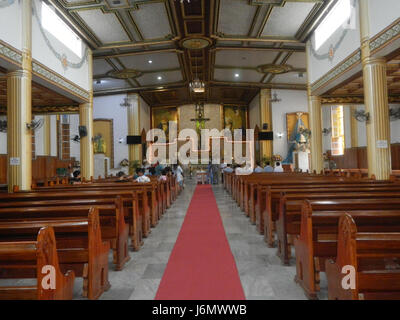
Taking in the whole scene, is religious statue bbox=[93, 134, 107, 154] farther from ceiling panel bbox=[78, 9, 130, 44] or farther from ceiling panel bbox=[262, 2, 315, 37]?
ceiling panel bbox=[262, 2, 315, 37]

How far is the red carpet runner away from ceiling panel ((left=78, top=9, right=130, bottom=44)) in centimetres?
669

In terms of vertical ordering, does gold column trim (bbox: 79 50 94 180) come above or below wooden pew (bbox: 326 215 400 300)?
above

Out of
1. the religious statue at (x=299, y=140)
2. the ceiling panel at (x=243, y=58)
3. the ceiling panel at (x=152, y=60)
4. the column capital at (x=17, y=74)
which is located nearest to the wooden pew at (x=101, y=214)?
the column capital at (x=17, y=74)

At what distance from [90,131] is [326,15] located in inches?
319

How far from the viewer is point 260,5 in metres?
7.95

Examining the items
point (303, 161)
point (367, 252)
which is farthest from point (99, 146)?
point (367, 252)

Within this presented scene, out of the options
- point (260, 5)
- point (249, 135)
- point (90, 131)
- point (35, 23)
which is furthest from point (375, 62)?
point (249, 135)

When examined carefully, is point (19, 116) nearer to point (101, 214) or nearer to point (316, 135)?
point (101, 214)

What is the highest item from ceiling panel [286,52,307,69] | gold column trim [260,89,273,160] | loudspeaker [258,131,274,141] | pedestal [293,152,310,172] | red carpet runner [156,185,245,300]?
ceiling panel [286,52,307,69]

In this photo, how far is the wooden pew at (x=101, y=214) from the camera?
3002 mm

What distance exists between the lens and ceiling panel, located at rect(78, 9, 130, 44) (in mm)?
8281

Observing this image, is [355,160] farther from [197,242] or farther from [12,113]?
[12,113]

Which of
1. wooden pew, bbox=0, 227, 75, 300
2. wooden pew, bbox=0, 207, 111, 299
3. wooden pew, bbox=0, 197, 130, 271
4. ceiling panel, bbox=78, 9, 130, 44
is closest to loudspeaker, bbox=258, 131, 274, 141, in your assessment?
ceiling panel, bbox=78, 9, 130, 44

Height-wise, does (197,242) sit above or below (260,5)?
below
